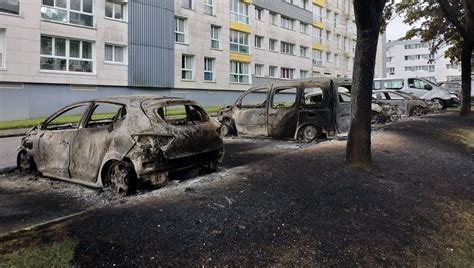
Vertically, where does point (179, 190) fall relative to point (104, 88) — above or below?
below

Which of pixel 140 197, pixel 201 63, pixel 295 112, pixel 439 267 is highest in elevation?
pixel 201 63

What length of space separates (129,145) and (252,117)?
6.23m

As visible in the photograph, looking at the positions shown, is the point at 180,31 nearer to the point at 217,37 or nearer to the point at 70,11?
the point at 217,37

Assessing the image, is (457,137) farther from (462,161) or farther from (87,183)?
(87,183)

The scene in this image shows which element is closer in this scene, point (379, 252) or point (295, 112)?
point (379, 252)

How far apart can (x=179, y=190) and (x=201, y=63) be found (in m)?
26.0

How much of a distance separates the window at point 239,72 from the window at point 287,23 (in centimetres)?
837

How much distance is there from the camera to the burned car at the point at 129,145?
575cm

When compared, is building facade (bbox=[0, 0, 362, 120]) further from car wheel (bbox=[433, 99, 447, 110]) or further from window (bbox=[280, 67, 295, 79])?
car wheel (bbox=[433, 99, 447, 110])

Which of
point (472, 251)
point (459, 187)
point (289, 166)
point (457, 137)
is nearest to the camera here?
point (472, 251)

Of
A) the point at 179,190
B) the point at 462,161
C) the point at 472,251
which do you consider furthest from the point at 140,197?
the point at 462,161

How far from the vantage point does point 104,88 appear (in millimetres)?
24438

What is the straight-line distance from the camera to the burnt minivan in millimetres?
10609

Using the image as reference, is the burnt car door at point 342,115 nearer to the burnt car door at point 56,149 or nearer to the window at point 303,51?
the burnt car door at point 56,149
